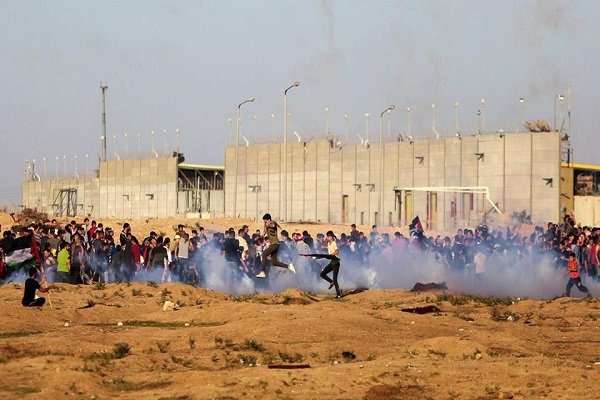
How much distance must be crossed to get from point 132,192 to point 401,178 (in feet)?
113

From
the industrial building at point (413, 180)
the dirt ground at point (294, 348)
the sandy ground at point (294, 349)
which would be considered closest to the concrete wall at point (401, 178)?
the industrial building at point (413, 180)

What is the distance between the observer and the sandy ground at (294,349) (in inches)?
578

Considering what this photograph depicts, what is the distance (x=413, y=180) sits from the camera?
71.4m

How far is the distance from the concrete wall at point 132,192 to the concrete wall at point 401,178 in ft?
21.3

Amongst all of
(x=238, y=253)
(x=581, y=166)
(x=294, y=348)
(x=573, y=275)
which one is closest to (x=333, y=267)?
(x=238, y=253)

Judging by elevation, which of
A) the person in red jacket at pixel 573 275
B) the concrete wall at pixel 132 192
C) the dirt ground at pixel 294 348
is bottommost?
the dirt ground at pixel 294 348

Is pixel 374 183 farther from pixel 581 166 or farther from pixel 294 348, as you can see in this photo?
pixel 294 348

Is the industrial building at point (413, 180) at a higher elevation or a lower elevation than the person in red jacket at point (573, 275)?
higher

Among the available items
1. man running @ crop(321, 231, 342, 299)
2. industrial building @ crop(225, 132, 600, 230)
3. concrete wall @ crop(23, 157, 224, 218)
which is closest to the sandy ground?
man running @ crop(321, 231, 342, 299)

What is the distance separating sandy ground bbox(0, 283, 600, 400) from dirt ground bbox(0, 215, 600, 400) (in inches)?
1.1

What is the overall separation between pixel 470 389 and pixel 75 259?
18.3m

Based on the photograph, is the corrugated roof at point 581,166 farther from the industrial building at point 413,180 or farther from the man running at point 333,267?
the man running at point 333,267

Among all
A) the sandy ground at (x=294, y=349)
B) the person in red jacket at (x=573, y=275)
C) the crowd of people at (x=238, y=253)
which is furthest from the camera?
the crowd of people at (x=238, y=253)

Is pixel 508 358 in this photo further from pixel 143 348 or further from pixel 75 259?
pixel 75 259
